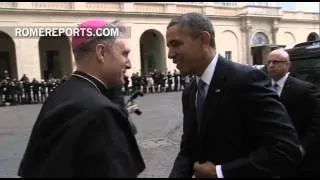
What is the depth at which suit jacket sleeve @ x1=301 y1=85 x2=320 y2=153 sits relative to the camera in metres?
3.69

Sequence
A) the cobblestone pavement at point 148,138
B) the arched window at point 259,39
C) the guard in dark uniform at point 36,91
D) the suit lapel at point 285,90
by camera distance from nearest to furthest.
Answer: the suit lapel at point 285,90
the cobblestone pavement at point 148,138
the guard in dark uniform at point 36,91
the arched window at point 259,39

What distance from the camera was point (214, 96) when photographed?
97.5 inches

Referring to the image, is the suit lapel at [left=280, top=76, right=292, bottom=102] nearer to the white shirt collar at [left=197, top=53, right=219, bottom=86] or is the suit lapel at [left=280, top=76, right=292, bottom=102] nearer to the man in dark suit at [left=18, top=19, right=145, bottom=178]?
the white shirt collar at [left=197, top=53, right=219, bottom=86]

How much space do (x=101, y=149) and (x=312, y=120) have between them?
2.27m

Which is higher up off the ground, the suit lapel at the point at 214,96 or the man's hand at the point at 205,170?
the suit lapel at the point at 214,96

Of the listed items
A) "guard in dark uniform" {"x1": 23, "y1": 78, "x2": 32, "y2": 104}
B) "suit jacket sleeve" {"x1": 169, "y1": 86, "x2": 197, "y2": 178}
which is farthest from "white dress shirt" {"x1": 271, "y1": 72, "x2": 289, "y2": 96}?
"guard in dark uniform" {"x1": 23, "y1": 78, "x2": 32, "y2": 104}

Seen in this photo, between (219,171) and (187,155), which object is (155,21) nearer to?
(187,155)

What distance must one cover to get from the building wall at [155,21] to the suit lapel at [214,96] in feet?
94.9

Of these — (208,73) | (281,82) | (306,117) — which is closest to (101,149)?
(208,73)

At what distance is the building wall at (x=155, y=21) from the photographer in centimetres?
3306

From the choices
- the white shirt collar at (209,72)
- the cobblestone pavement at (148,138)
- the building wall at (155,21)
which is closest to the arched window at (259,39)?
the building wall at (155,21)

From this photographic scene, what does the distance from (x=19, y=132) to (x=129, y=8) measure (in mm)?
25429

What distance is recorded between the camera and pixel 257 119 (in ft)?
7.76

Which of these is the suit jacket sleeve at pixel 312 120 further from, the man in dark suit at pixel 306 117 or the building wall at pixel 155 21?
the building wall at pixel 155 21
